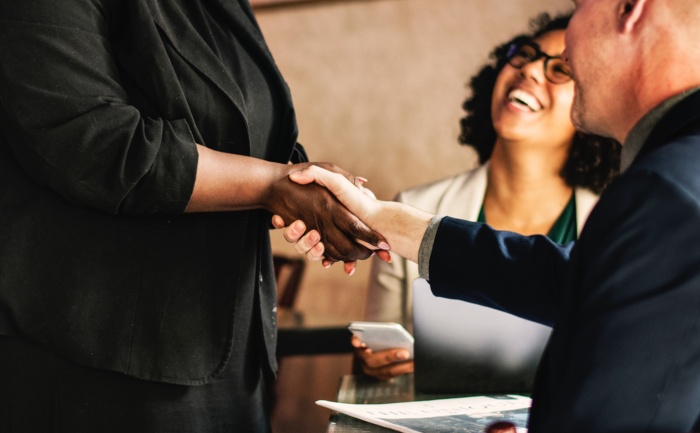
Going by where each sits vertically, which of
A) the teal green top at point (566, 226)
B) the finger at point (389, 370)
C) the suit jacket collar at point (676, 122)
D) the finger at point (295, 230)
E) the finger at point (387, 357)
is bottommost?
the finger at point (389, 370)

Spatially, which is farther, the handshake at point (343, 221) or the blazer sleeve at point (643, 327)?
the handshake at point (343, 221)

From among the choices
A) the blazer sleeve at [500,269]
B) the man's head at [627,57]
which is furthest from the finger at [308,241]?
the man's head at [627,57]

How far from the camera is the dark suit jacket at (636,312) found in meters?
0.69

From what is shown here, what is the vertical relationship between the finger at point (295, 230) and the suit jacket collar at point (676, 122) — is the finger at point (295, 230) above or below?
below

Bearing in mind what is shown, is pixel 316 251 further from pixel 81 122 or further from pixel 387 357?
pixel 81 122

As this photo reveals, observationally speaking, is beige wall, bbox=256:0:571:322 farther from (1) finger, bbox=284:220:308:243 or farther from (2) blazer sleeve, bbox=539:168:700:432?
(2) blazer sleeve, bbox=539:168:700:432

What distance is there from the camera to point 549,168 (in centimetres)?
197

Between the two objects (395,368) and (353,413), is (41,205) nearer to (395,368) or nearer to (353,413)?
(353,413)

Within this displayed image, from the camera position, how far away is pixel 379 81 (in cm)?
219

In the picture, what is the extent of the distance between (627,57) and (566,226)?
1000 mm

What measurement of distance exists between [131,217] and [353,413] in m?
0.43

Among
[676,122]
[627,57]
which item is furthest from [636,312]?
[627,57]

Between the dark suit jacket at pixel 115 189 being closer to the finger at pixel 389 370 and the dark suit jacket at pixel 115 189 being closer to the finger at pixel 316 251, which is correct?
the finger at pixel 316 251

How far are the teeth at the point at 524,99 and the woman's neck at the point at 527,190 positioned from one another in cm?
11
